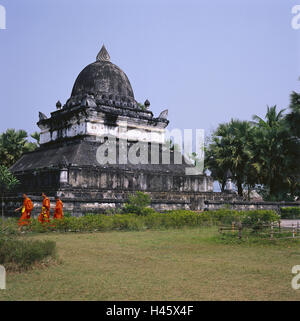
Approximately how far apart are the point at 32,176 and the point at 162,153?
921 cm

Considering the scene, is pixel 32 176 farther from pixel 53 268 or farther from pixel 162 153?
pixel 53 268

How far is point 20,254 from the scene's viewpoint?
7934 millimetres

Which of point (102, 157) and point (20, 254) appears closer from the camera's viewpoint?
point (20, 254)

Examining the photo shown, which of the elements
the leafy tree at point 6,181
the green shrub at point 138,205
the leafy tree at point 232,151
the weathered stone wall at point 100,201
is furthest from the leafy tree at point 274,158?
the leafy tree at point 6,181

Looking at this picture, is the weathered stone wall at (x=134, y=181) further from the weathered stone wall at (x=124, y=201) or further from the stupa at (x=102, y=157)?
the weathered stone wall at (x=124, y=201)

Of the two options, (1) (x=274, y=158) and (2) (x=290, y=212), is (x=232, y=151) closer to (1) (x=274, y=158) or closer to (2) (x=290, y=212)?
(1) (x=274, y=158)

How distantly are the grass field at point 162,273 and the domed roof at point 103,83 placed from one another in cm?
1891

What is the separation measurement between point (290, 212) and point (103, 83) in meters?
15.9

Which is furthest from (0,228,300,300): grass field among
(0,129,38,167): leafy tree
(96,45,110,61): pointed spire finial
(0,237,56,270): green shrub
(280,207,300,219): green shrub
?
(0,129,38,167): leafy tree

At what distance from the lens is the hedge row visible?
49.2 ft

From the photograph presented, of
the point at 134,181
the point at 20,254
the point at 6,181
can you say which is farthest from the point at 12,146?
the point at 20,254

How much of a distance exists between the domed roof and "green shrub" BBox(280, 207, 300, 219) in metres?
13.7
